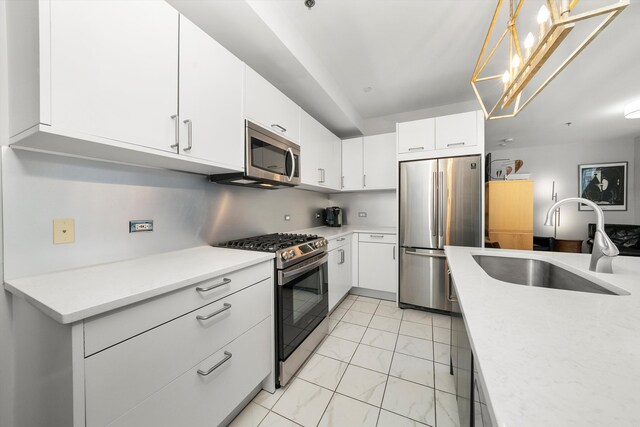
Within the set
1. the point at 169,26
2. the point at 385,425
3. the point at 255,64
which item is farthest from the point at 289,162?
the point at 385,425

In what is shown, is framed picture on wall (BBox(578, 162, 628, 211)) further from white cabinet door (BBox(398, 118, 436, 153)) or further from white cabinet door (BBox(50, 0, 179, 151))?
white cabinet door (BBox(50, 0, 179, 151))

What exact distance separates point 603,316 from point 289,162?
6.04 feet

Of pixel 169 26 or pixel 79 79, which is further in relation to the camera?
pixel 169 26

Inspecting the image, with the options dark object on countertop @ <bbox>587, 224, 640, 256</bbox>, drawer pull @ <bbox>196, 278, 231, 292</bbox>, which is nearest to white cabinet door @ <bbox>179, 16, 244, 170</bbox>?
drawer pull @ <bbox>196, 278, 231, 292</bbox>

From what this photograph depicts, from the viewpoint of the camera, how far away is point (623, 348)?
0.50 metres

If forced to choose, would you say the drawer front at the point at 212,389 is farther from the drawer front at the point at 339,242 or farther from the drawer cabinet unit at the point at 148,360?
the drawer front at the point at 339,242

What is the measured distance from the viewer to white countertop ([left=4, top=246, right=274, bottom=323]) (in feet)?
2.31

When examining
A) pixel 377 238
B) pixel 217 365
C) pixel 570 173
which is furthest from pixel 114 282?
pixel 570 173

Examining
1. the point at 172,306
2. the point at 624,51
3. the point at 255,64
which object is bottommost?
the point at 172,306

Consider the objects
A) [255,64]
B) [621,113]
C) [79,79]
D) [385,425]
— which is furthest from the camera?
[621,113]

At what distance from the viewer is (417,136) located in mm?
2613

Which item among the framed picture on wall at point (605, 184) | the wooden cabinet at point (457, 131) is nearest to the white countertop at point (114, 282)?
the wooden cabinet at point (457, 131)

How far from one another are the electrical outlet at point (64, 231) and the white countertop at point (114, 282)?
0.14m

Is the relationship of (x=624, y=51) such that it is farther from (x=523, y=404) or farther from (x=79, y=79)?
(x=79, y=79)
